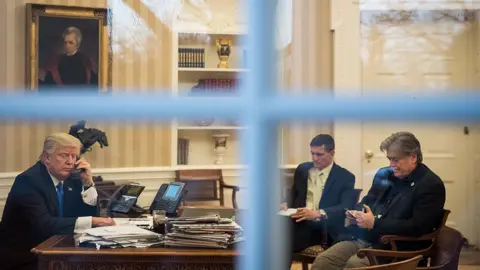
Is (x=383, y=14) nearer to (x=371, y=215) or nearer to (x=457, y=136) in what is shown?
(x=371, y=215)

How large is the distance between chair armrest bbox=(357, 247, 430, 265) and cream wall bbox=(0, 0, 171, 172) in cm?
49

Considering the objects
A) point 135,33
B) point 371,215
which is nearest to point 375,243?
point 371,215

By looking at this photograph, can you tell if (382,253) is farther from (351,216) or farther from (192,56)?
(192,56)

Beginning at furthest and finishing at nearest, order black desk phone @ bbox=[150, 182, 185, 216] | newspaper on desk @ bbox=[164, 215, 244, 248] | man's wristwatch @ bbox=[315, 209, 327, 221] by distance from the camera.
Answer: black desk phone @ bbox=[150, 182, 185, 216] → man's wristwatch @ bbox=[315, 209, 327, 221] → newspaper on desk @ bbox=[164, 215, 244, 248]

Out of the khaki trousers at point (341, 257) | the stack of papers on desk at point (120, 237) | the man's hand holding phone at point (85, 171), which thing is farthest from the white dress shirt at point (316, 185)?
the man's hand holding phone at point (85, 171)

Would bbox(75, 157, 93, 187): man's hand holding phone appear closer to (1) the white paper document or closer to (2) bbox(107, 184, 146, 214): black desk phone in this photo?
(2) bbox(107, 184, 146, 214): black desk phone

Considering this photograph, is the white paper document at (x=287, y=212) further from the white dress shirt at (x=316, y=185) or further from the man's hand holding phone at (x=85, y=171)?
the man's hand holding phone at (x=85, y=171)

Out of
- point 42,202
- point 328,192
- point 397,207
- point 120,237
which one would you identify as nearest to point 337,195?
point 328,192

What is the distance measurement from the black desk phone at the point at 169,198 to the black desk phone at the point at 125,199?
0.05 metres

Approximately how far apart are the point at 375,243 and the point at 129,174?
2.45 ft

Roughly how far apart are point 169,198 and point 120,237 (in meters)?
0.32

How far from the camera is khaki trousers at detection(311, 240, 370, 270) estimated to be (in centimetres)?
116

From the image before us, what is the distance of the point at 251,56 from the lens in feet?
Answer: 1.93

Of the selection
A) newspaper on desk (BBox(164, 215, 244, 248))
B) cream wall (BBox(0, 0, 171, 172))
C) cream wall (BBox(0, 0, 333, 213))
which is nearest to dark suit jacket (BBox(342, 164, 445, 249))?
cream wall (BBox(0, 0, 333, 213))
